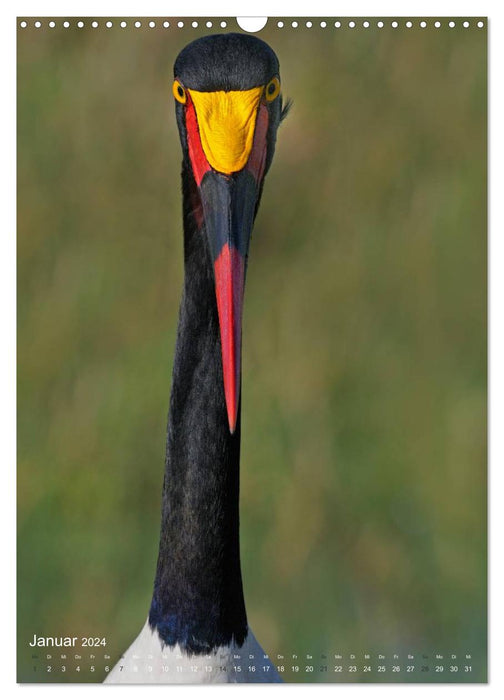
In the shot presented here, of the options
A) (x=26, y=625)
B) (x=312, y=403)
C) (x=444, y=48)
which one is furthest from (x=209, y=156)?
(x=26, y=625)

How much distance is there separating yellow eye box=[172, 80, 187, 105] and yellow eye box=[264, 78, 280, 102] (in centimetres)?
12

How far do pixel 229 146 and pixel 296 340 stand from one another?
519 mm

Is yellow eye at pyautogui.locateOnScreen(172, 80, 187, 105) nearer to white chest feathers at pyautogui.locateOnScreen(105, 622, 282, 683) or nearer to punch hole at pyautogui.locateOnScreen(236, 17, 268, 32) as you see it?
punch hole at pyautogui.locateOnScreen(236, 17, 268, 32)

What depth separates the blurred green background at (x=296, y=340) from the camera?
6.95 feet

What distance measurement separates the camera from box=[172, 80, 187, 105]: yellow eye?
1.91m

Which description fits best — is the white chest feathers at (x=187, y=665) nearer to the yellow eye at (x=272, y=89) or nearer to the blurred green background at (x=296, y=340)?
the blurred green background at (x=296, y=340)

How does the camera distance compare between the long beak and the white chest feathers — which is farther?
the white chest feathers

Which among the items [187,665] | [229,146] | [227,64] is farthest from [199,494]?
[227,64]

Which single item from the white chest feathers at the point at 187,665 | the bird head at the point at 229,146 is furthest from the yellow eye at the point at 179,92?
the white chest feathers at the point at 187,665

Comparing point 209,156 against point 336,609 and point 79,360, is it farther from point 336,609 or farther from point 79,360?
point 336,609

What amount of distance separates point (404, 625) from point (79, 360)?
71 cm

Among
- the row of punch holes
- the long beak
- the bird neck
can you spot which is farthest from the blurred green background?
the long beak

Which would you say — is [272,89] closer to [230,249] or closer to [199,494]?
[230,249]

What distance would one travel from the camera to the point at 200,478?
6.57ft
